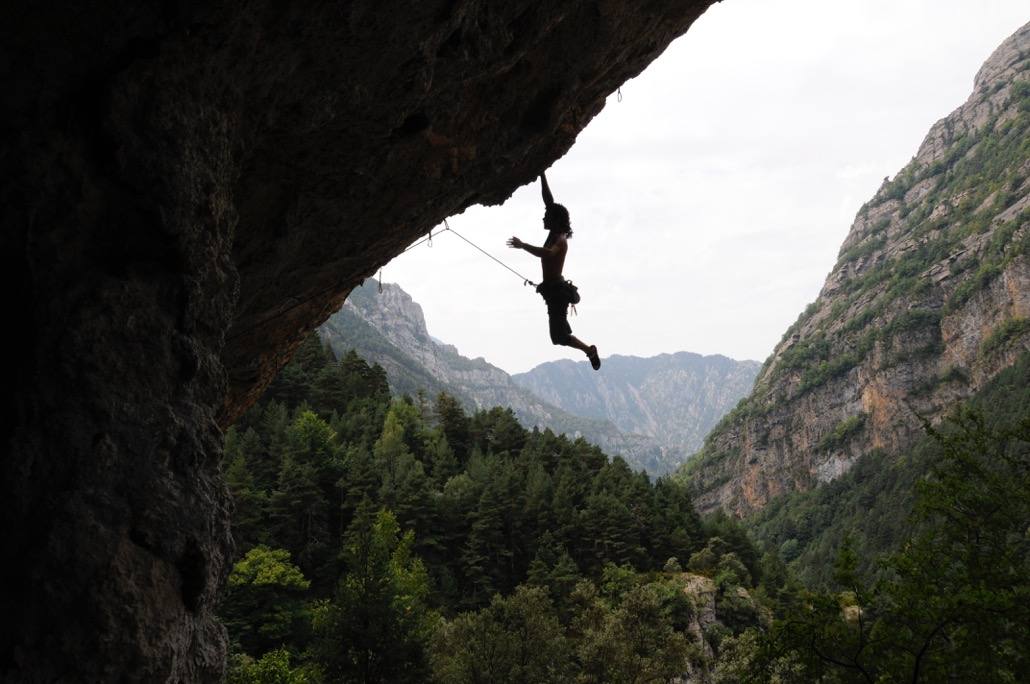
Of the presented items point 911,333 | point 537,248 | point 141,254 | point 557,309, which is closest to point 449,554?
point 557,309

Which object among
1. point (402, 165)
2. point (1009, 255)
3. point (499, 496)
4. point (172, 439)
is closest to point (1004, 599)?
point (402, 165)

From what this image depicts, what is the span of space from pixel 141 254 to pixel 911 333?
541ft

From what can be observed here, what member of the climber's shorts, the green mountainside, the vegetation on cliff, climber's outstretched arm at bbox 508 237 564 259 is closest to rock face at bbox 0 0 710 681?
climber's outstretched arm at bbox 508 237 564 259

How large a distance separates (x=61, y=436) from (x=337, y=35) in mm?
3256

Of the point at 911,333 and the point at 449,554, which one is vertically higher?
the point at 911,333

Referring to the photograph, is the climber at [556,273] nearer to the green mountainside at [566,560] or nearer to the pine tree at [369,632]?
the green mountainside at [566,560]

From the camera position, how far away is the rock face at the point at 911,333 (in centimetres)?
12800

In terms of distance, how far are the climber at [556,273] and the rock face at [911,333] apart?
124 m

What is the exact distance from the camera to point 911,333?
473 ft

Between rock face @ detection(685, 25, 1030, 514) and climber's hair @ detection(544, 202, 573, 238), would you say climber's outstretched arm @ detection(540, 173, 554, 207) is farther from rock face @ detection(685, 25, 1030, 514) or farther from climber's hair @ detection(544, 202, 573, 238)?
rock face @ detection(685, 25, 1030, 514)

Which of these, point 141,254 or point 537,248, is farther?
point 537,248

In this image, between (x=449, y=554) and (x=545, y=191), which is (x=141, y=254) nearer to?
(x=545, y=191)

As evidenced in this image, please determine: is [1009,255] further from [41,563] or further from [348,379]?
[41,563]

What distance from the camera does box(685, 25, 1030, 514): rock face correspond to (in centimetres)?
12800
